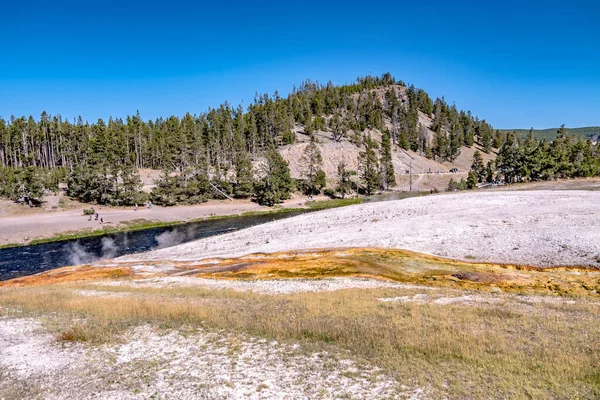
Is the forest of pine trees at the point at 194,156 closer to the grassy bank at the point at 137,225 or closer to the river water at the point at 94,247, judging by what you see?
the grassy bank at the point at 137,225

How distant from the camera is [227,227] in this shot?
6625cm

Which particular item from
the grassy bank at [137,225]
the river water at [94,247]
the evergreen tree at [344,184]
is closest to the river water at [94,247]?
the river water at [94,247]

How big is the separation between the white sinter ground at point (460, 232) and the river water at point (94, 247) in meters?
7.33

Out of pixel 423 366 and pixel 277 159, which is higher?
pixel 277 159

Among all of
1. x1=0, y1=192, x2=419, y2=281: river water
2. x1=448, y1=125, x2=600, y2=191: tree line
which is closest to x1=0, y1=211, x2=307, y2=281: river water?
x1=0, y1=192, x2=419, y2=281: river water

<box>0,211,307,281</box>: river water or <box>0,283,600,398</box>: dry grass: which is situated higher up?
<box>0,283,600,398</box>: dry grass

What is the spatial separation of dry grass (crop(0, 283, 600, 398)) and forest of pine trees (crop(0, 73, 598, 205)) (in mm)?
71663

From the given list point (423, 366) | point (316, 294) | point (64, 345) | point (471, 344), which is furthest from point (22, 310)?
point (471, 344)

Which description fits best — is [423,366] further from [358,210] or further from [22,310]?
[358,210]

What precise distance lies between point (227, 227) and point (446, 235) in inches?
1525

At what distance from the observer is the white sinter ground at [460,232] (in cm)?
3259

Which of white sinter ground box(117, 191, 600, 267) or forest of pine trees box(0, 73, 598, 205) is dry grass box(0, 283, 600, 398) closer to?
white sinter ground box(117, 191, 600, 267)

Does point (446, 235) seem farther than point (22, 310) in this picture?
Yes

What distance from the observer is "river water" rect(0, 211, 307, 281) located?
42.6 meters
